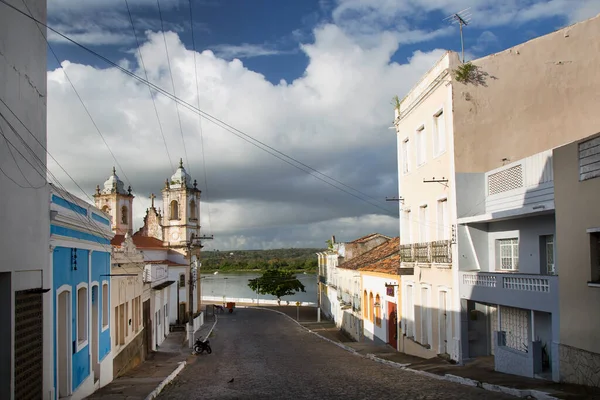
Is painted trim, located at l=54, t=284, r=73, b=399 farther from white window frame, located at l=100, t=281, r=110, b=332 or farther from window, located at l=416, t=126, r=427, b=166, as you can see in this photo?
window, located at l=416, t=126, r=427, b=166

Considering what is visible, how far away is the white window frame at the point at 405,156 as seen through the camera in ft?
69.0

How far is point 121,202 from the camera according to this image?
4912 centimetres

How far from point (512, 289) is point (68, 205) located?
9.51m

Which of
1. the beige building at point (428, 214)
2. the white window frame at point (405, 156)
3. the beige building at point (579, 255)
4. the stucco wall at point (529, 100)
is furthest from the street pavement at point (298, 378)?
the white window frame at point (405, 156)

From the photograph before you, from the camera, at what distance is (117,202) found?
1908 inches

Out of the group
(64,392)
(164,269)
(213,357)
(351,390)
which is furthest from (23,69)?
(164,269)

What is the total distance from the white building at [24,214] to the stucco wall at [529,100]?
34.5 feet

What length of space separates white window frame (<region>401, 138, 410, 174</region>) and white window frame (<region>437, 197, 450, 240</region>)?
334cm

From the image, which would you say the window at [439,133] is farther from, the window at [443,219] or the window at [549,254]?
the window at [549,254]

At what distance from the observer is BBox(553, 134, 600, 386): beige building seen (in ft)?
34.8

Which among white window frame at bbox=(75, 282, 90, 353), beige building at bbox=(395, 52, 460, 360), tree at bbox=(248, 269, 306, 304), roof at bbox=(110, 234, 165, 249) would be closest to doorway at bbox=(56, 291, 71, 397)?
white window frame at bbox=(75, 282, 90, 353)

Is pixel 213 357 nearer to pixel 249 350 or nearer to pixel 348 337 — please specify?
pixel 249 350

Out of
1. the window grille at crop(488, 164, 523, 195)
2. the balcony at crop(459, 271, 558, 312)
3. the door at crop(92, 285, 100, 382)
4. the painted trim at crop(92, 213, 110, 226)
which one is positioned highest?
the window grille at crop(488, 164, 523, 195)

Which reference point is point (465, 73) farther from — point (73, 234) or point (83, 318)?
point (83, 318)
